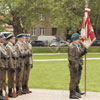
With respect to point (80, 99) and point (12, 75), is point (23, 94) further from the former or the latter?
point (80, 99)

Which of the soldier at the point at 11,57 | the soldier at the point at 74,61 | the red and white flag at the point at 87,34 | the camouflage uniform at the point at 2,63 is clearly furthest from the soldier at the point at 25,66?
the red and white flag at the point at 87,34

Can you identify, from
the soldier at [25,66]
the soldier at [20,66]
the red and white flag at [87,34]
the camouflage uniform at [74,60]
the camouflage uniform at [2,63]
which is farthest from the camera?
the soldier at [25,66]

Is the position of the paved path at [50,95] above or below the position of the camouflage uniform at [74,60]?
below

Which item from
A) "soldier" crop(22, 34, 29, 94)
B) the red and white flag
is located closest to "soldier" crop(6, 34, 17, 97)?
"soldier" crop(22, 34, 29, 94)

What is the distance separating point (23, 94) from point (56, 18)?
27388 mm

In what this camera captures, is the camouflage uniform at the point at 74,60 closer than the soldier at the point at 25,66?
Yes

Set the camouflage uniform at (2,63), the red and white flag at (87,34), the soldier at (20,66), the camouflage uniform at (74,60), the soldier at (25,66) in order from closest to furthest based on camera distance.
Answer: the camouflage uniform at (2,63)
the camouflage uniform at (74,60)
the red and white flag at (87,34)
the soldier at (20,66)
the soldier at (25,66)

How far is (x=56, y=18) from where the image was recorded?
125ft

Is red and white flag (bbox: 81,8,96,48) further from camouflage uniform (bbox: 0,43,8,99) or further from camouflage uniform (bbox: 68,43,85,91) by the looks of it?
camouflage uniform (bbox: 0,43,8,99)

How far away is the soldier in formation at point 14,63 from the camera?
9977mm

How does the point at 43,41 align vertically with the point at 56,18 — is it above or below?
below

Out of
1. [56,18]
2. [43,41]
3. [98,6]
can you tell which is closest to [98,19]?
[98,6]

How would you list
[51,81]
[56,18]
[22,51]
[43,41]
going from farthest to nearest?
1. [43,41]
2. [56,18]
3. [51,81]
4. [22,51]

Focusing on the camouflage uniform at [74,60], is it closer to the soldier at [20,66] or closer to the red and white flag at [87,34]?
the red and white flag at [87,34]
